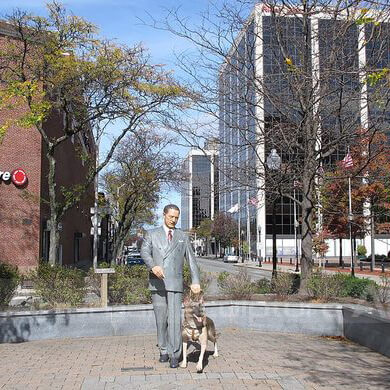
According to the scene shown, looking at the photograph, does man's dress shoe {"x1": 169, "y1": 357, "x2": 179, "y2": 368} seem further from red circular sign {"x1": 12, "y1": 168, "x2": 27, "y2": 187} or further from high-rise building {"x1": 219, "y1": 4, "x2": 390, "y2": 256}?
red circular sign {"x1": 12, "y1": 168, "x2": 27, "y2": 187}

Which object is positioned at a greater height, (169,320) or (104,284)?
(104,284)

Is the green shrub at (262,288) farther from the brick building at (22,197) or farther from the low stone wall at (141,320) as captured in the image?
the brick building at (22,197)

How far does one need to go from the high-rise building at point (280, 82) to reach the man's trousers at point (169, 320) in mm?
5675

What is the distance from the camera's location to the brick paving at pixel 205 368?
599cm

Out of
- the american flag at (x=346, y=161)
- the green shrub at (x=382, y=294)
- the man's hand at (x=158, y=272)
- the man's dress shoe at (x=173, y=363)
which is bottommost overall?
the man's dress shoe at (x=173, y=363)

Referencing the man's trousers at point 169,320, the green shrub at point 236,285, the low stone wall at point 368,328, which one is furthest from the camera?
the green shrub at point 236,285

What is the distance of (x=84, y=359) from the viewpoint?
7312 millimetres

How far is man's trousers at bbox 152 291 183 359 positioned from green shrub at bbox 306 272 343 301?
5.19 m

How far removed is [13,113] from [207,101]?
1837cm

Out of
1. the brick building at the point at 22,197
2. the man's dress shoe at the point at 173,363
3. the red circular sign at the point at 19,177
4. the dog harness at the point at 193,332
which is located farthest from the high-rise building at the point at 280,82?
the red circular sign at the point at 19,177

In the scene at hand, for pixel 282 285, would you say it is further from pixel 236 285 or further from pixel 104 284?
pixel 104 284

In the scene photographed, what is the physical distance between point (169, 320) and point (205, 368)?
0.74 metres

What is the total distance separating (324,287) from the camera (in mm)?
11312

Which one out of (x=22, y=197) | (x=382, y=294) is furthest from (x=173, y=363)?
(x=22, y=197)
